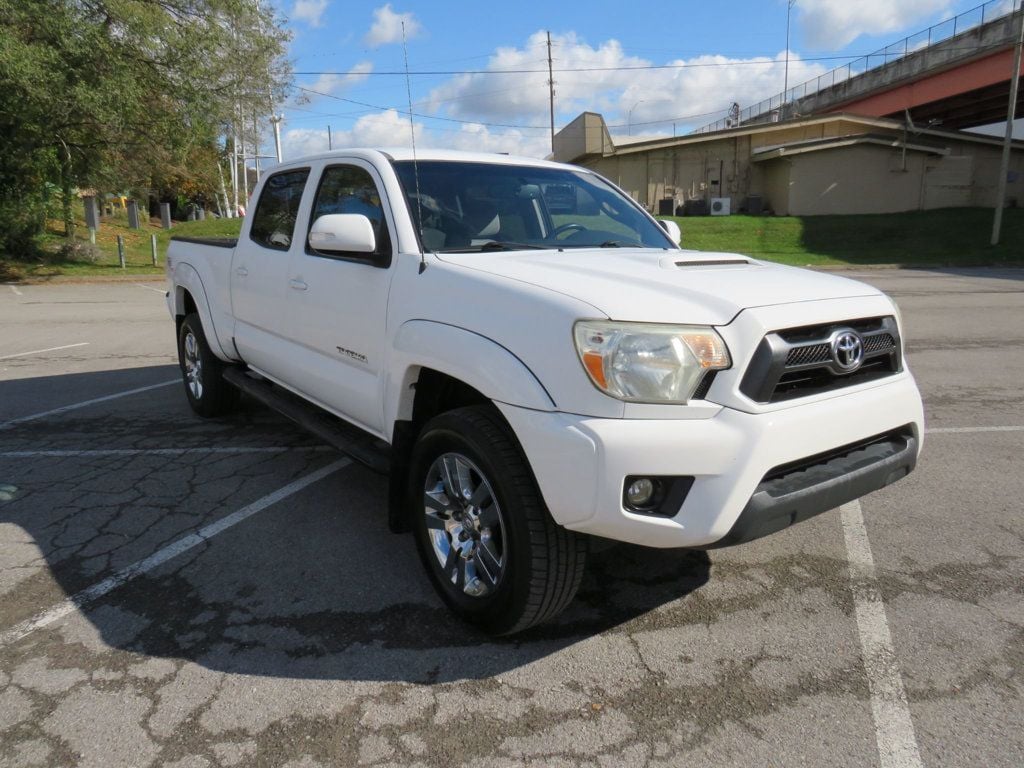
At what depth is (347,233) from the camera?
131 inches

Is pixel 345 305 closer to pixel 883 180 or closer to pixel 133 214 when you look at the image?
pixel 133 214

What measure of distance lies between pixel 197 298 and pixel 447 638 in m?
3.97

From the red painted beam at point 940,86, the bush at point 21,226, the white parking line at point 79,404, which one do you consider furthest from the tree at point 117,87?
the red painted beam at point 940,86

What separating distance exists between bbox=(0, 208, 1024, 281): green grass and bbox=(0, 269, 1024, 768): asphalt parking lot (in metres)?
20.4

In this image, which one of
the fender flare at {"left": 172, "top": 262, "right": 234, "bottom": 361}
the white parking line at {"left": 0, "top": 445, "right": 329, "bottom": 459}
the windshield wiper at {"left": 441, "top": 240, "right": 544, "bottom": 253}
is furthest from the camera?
the fender flare at {"left": 172, "top": 262, "right": 234, "bottom": 361}

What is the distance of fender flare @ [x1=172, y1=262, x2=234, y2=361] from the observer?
568cm

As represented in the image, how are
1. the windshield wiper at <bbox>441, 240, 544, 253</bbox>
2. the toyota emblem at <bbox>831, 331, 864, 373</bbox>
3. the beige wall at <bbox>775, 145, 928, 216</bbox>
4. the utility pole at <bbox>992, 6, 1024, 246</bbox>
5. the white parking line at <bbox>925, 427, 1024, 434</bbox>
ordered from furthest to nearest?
the beige wall at <bbox>775, 145, 928, 216</bbox>
the utility pole at <bbox>992, 6, 1024, 246</bbox>
the white parking line at <bbox>925, 427, 1024, 434</bbox>
the windshield wiper at <bbox>441, 240, 544, 253</bbox>
the toyota emblem at <bbox>831, 331, 864, 373</bbox>

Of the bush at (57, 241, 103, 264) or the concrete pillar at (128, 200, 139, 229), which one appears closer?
the bush at (57, 241, 103, 264)

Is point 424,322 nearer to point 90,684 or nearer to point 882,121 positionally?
point 90,684

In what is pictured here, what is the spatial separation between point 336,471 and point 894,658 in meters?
3.40

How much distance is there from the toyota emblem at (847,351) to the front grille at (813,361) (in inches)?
0.5

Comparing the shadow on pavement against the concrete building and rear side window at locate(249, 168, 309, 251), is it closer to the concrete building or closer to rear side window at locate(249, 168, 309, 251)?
rear side window at locate(249, 168, 309, 251)

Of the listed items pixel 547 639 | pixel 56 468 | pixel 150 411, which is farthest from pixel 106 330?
pixel 547 639

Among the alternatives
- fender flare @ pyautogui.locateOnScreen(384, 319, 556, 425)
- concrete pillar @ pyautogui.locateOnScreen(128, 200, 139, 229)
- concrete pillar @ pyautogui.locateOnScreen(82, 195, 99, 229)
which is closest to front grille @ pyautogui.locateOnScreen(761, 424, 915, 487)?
fender flare @ pyautogui.locateOnScreen(384, 319, 556, 425)
